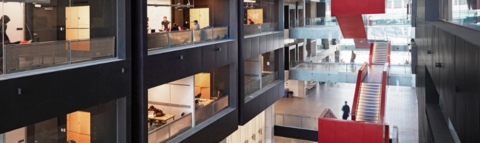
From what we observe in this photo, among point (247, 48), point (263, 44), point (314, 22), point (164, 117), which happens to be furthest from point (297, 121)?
point (164, 117)

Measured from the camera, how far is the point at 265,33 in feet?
73.0

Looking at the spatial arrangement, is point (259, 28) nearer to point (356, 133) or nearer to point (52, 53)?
point (356, 133)

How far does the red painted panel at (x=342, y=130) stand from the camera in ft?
49.1

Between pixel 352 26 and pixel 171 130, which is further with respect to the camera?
pixel 352 26

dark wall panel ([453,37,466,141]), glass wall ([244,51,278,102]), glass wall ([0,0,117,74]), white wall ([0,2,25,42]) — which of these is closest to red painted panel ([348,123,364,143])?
glass wall ([244,51,278,102])

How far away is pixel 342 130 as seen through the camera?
15.1 meters

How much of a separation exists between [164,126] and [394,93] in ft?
113

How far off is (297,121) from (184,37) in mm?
12502

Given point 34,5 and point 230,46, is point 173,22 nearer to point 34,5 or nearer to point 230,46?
point 230,46

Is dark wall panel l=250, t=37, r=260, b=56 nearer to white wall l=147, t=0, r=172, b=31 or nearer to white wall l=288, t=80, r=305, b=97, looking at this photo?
white wall l=147, t=0, r=172, b=31

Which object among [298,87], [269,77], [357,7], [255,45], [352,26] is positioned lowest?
[298,87]

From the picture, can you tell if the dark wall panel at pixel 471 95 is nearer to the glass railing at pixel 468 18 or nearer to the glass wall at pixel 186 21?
the glass railing at pixel 468 18

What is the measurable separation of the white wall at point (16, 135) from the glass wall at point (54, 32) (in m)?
1.21

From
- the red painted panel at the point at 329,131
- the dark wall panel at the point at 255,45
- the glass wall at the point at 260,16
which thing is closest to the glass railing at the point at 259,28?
the glass wall at the point at 260,16
